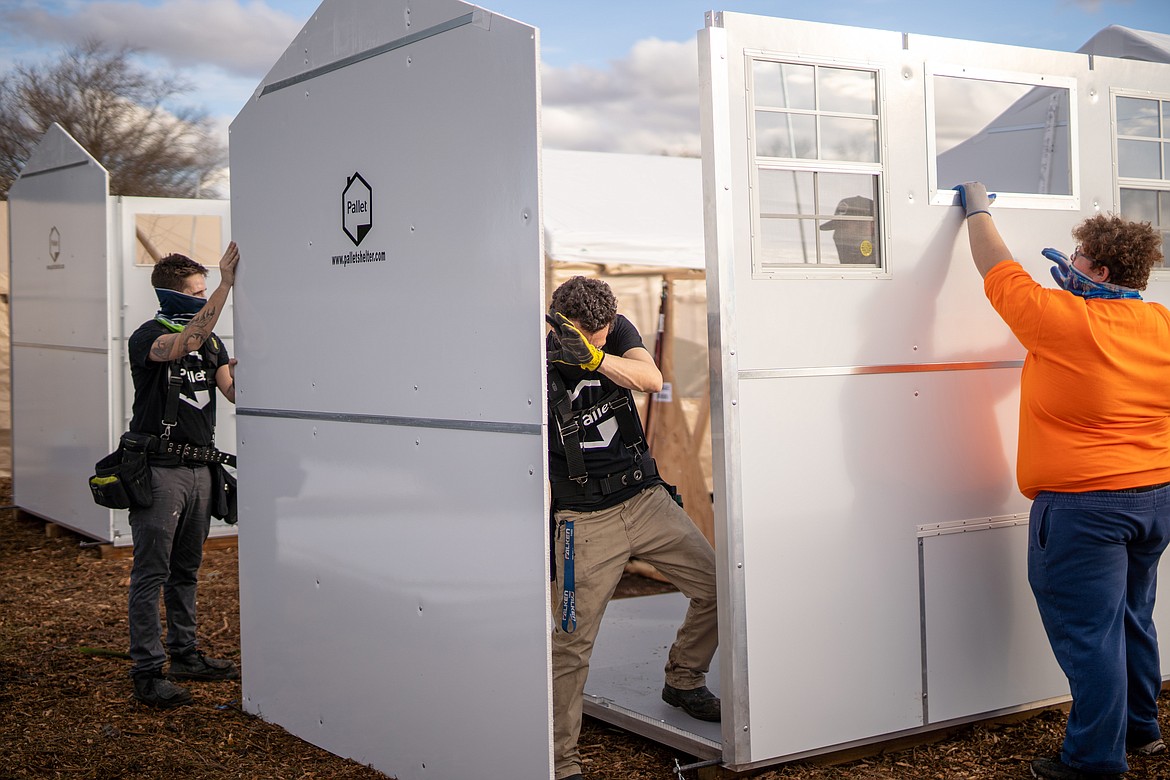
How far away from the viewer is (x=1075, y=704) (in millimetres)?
4352

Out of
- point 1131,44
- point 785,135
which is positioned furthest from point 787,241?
point 1131,44

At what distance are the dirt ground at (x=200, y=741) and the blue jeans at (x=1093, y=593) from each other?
1.18ft

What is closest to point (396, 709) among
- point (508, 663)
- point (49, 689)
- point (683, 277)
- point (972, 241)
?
point (508, 663)

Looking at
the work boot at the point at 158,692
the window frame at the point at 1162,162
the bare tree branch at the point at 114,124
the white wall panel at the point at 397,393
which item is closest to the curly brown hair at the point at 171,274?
the white wall panel at the point at 397,393

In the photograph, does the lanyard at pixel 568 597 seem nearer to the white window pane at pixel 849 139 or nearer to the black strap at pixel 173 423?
the white window pane at pixel 849 139

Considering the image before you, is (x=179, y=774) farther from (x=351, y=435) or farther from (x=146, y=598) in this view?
(x=351, y=435)

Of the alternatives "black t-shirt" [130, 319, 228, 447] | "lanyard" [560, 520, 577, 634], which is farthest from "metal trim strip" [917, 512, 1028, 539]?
"black t-shirt" [130, 319, 228, 447]

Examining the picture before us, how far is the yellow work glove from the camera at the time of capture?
4.15 metres

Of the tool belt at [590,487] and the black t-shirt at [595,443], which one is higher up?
the black t-shirt at [595,443]

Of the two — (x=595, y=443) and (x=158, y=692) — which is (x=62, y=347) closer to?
(x=158, y=692)

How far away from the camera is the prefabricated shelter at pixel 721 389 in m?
4.01

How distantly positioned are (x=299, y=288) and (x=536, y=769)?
245 centimetres

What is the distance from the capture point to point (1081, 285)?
4.35m

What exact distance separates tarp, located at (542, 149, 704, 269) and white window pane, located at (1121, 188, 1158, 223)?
352cm
